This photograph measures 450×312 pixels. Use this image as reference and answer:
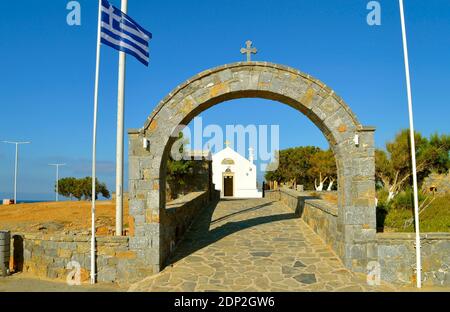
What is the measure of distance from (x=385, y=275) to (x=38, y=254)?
775cm

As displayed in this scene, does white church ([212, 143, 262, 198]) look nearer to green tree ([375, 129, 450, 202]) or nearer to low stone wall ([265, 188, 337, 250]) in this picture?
green tree ([375, 129, 450, 202])

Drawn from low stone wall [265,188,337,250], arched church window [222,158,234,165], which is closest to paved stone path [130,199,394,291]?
low stone wall [265,188,337,250]

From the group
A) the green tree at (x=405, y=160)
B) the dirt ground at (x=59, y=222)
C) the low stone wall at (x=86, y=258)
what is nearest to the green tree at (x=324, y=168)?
the green tree at (x=405, y=160)

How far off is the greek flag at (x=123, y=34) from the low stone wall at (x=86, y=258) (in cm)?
450

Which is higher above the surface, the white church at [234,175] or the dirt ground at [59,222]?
the white church at [234,175]

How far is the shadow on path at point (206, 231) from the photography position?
7.97 m

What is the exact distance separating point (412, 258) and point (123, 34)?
8299mm

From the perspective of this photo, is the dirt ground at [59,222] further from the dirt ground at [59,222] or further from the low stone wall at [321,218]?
the low stone wall at [321,218]

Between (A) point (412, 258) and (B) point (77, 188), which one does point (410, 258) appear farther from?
(B) point (77, 188)

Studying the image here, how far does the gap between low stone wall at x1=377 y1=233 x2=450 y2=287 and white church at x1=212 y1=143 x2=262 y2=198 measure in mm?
29055

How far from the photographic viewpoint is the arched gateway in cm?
659

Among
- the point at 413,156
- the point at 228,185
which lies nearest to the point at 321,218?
the point at 413,156
